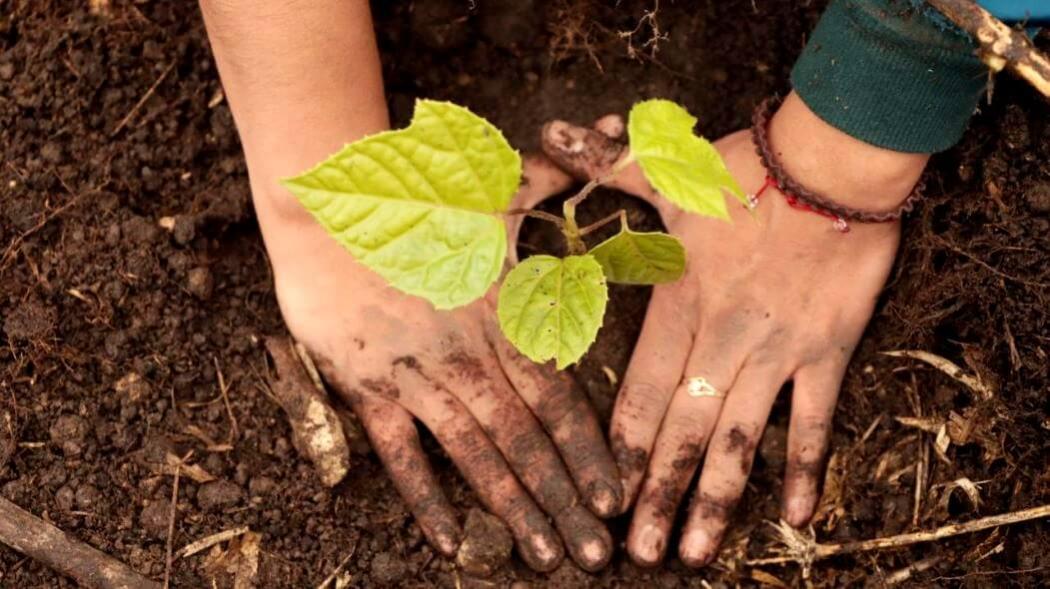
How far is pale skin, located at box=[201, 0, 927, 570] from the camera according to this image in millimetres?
1603

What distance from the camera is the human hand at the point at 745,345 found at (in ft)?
5.45

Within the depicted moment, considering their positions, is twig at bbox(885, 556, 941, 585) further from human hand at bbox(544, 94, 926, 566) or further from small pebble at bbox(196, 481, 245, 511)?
small pebble at bbox(196, 481, 245, 511)

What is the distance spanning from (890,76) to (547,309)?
0.61 metres

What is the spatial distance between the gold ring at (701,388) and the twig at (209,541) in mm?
715

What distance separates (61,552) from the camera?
143cm

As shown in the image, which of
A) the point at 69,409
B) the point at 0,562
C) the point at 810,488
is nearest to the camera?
the point at 0,562

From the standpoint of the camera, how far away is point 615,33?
1.83 metres

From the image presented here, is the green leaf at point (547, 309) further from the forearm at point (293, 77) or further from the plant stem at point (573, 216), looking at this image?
the forearm at point (293, 77)

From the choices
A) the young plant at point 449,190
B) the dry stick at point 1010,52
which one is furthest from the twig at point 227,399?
the dry stick at point 1010,52

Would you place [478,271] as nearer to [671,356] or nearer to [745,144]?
[671,356]

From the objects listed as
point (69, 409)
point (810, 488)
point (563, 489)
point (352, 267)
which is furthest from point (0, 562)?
point (810, 488)

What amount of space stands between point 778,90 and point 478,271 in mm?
893

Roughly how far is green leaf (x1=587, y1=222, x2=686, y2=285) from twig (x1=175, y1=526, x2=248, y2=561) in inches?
25.8

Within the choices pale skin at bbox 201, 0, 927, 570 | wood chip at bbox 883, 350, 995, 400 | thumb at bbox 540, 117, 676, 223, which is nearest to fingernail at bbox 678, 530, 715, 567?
pale skin at bbox 201, 0, 927, 570
